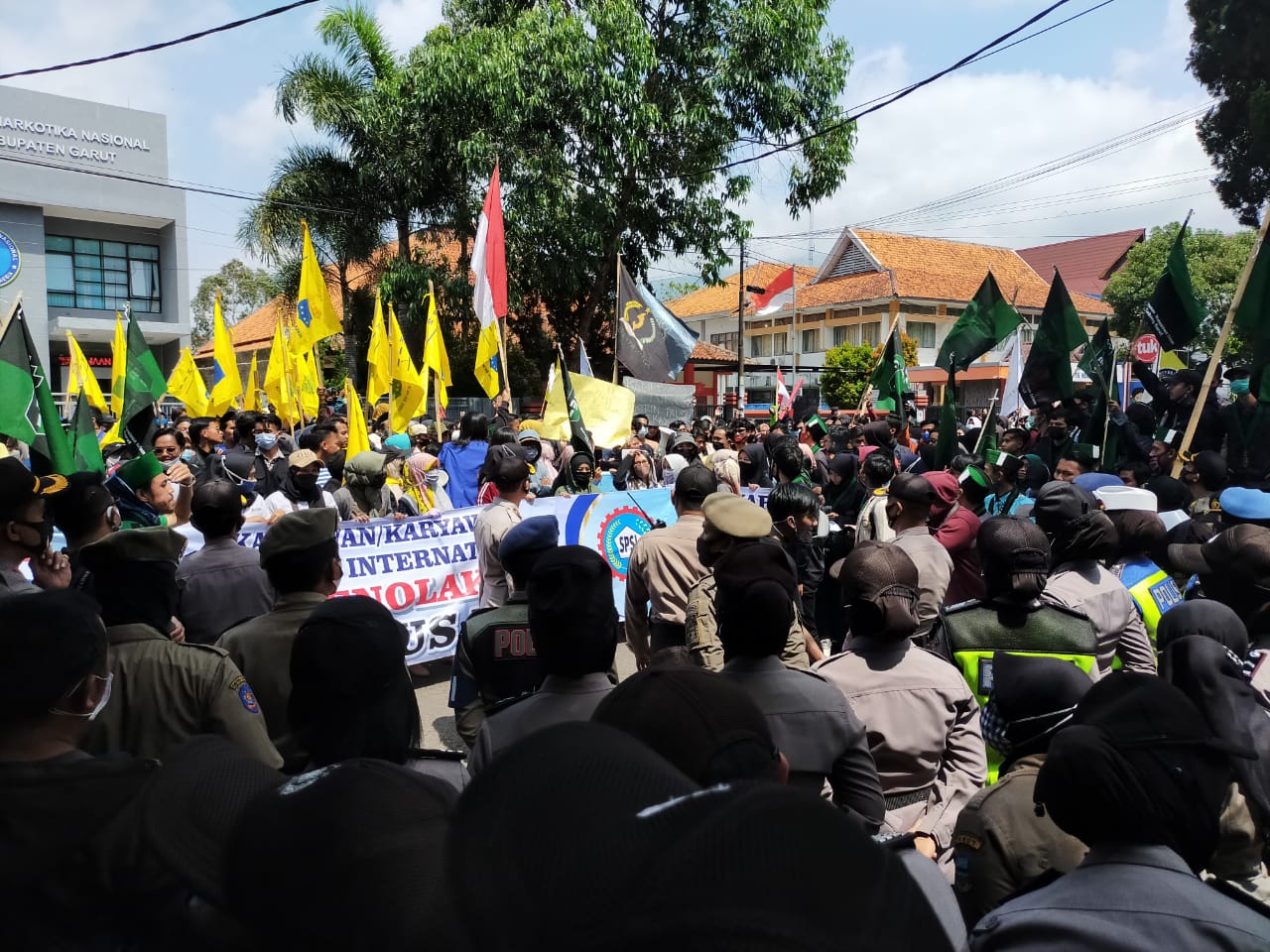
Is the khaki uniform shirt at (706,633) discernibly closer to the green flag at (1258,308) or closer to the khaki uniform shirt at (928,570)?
the khaki uniform shirt at (928,570)

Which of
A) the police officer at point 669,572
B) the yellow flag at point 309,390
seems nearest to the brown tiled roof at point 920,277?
the yellow flag at point 309,390

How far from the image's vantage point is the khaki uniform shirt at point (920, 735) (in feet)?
8.79

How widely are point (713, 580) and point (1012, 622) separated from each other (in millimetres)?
1057

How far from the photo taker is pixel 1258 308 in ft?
20.5

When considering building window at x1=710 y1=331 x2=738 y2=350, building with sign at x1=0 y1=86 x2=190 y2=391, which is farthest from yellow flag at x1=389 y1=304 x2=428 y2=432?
building window at x1=710 y1=331 x2=738 y2=350

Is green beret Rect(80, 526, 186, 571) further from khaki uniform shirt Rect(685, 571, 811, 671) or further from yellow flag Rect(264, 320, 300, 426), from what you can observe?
yellow flag Rect(264, 320, 300, 426)

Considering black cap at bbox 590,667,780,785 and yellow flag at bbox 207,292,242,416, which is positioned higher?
yellow flag at bbox 207,292,242,416

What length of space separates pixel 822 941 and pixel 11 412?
6.32m

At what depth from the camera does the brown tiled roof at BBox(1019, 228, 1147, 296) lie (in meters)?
55.1

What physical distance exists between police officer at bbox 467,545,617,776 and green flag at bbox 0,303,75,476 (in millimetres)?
4185

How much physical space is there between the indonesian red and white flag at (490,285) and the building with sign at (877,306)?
28539mm

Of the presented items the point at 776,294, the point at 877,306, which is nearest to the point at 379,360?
the point at 776,294

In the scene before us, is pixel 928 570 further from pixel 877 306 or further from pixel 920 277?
pixel 920 277

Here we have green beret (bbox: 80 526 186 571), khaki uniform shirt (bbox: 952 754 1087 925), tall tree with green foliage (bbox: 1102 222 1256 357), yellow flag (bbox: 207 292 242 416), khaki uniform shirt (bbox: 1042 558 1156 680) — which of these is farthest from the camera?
tall tree with green foliage (bbox: 1102 222 1256 357)
